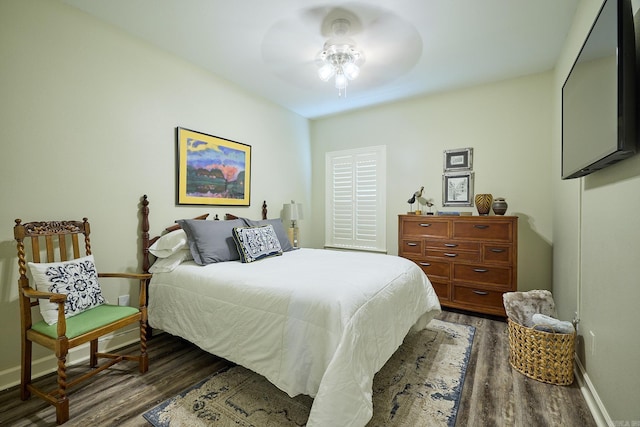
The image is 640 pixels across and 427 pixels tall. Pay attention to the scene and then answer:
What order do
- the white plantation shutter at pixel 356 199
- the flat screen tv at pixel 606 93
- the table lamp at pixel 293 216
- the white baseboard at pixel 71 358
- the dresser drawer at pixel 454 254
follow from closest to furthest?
the flat screen tv at pixel 606 93, the white baseboard at pixel 71 358, the dresser drawer at pixel 454 254, the table lamp at pixel 293 216, the white plantation shutter at pixel 356 199

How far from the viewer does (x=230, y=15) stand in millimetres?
2291

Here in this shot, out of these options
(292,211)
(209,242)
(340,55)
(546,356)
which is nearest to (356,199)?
(292,211)

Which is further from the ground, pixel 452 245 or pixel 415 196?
pixel 415 196

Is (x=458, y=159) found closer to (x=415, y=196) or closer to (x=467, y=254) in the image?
(x=415, y=196)

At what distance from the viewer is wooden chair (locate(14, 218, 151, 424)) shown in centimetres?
159

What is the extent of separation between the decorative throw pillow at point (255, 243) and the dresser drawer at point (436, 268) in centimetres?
183

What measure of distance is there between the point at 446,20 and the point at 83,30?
2.95 metres

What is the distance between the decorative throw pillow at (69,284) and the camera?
5.80 feet

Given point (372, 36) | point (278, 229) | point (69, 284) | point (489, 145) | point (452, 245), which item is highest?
point (372, 36)

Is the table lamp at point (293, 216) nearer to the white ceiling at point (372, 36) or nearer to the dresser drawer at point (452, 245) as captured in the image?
the white ceiling at point (372, 36)

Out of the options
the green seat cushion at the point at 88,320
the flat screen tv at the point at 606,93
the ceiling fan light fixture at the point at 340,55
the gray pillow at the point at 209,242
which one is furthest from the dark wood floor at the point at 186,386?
the ceiling fan light fixture at the point at 340,55

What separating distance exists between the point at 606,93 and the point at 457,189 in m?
2.42

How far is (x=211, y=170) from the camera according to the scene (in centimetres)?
326

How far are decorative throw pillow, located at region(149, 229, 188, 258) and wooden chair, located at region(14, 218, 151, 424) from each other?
459 mm
